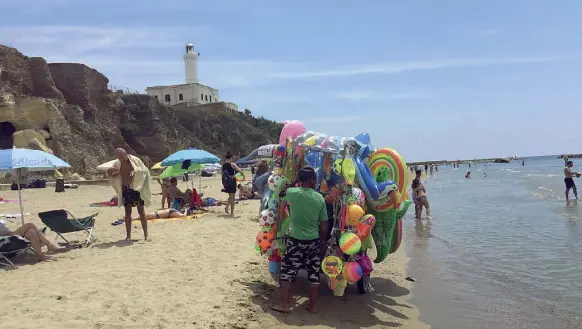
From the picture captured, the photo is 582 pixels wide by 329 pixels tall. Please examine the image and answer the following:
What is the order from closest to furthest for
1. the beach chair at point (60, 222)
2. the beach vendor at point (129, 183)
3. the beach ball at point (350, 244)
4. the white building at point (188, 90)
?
the beach ball at point (350, 244) → the beach chair at point (60, 222) → the beach vendor at point (129, 183) → the white building at point (188, 90)

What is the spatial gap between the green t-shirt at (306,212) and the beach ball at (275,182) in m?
0.80

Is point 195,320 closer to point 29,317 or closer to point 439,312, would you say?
point 29,317

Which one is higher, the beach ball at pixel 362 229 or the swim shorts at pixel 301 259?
the beach ball at pixel 362 229

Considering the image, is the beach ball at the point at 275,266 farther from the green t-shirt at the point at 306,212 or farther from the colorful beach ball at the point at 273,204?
the green t-shirt at the point at 306,212

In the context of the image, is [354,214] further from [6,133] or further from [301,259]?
[6,133]

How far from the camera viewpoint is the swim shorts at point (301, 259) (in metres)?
5.29

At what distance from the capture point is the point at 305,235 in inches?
204

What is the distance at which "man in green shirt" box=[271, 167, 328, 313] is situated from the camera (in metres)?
5.15

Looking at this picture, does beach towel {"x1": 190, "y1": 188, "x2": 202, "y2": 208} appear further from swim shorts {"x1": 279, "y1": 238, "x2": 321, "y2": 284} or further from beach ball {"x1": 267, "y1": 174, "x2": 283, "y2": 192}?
swim shorts {"x1": 279, "y1": 238, "x2": 321, "y2": 284}

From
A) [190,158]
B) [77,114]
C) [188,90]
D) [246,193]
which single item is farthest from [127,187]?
[188,90]

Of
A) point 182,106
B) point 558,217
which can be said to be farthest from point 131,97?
point 558,217

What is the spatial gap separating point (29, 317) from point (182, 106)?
66.6 meters

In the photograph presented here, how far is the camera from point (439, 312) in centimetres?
579

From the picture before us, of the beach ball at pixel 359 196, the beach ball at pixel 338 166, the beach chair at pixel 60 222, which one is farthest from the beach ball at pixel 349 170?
the beach chair at pixel 60 222
